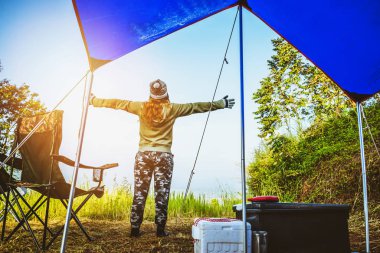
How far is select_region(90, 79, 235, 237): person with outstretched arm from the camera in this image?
116 inches

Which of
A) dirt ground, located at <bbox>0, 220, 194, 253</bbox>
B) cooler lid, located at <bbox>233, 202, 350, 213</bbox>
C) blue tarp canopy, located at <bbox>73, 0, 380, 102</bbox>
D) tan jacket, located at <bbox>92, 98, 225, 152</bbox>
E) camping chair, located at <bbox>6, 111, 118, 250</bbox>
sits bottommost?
dirt ground, located at <bbox>0, 220, 194, 253</bbox>

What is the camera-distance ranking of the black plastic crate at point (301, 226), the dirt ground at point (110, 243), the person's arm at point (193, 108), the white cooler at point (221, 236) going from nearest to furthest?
the white cooler at point (221, 236) < the black plastic crate at point (301, 226) < the dirt ground at point (110, 243) < the person's arm at point (193, 108)

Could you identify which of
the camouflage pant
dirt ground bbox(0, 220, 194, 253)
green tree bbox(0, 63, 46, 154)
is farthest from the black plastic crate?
green tree bbox(0, 63, 46, 154)

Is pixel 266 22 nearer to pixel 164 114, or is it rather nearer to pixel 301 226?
pixel 164 114

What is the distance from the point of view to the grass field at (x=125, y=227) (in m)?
2.62

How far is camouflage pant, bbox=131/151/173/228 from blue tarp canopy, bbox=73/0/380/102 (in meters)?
1.07

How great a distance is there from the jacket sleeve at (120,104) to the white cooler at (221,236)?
164 centimetres

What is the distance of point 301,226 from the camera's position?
80.9 inches

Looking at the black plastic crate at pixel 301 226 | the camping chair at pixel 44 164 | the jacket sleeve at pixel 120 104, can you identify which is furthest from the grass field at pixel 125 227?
the jacket sleeve at pixel 120 104

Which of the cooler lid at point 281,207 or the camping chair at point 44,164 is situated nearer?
the cooler lid at point 281,207

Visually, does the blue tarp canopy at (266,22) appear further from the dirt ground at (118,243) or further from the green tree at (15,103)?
the green tree at (15,103)

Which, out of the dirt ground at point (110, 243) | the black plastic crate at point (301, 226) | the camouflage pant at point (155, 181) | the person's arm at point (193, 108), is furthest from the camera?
the person's arm at point (193, 108)

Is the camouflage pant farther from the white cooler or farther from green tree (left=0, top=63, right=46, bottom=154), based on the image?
green tree (left=0, top=63, right=46, bottom=154)

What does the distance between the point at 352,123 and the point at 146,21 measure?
4.34 meters
